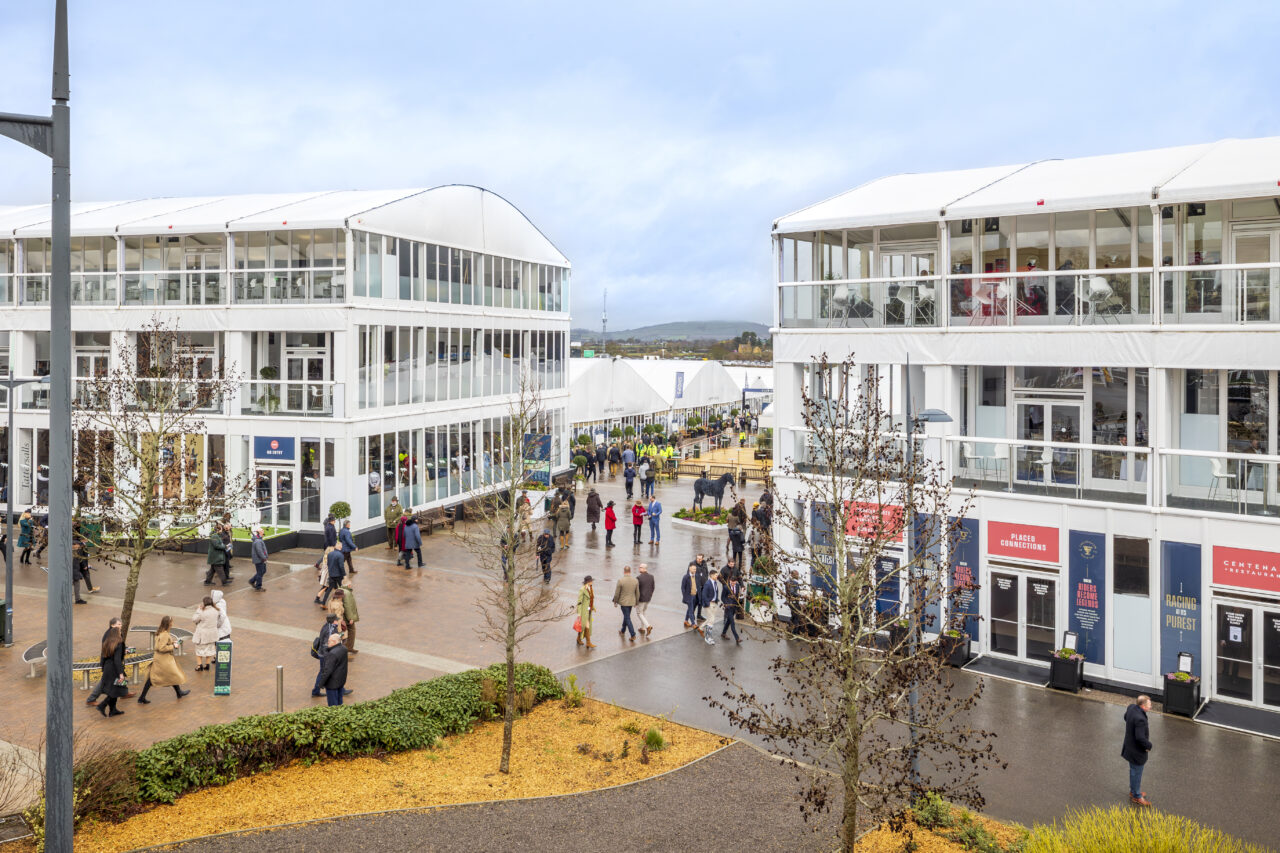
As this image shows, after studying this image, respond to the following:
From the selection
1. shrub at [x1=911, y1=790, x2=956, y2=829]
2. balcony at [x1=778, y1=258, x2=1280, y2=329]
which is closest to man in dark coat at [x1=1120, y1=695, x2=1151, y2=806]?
shrub at [x1=911, y1=790, x2=956, y2=829]

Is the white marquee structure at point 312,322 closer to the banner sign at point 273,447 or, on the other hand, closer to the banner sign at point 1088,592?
the banner sign at point 273,447

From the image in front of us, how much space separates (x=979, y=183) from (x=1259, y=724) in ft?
34.3

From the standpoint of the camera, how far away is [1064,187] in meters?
17.0

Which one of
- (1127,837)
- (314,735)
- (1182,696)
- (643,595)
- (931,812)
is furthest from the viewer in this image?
(643,595)

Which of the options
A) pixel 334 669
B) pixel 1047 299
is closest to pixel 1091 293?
pixel 1047 299

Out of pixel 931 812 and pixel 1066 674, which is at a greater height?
pixel 1066 674

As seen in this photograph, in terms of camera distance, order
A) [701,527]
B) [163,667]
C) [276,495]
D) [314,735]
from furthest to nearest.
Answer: [701,527], [276,495], [163,667], [314,735]

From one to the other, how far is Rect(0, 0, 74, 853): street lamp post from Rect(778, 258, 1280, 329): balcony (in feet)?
46.9

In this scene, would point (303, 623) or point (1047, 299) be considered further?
point (303, 623)

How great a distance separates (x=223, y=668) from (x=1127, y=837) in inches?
462

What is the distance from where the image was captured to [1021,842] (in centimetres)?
983

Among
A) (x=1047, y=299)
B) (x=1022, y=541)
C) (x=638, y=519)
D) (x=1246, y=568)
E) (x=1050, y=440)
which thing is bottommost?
(x=638, y=519)

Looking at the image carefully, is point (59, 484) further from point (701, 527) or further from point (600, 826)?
point (701, 527)

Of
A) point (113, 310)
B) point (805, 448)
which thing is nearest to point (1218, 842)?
point (805, 448)
